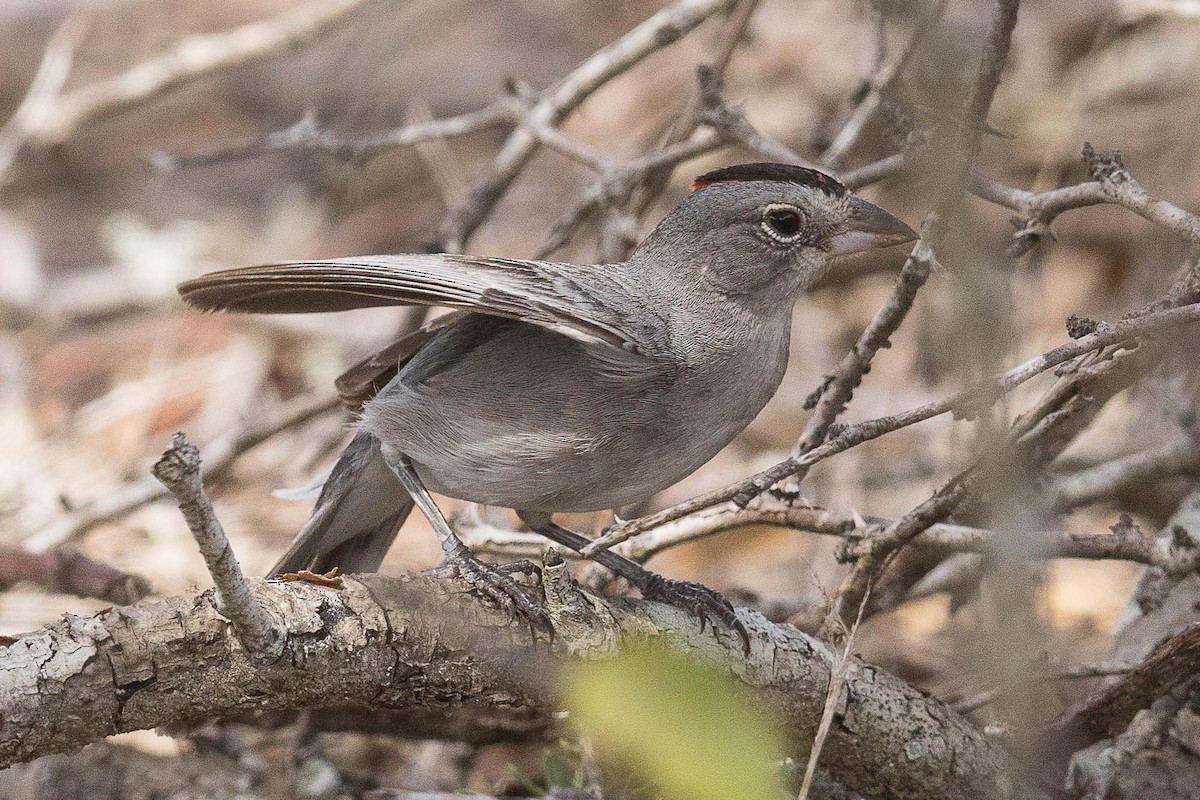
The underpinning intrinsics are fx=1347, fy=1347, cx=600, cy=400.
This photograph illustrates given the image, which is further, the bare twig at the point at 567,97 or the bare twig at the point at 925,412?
the bare twig at the point at 567,97

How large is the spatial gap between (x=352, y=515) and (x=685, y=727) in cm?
261

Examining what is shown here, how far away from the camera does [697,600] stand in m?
3.65

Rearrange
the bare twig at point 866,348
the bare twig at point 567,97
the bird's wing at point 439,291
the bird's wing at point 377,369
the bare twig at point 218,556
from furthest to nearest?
the bare twig at point 567,97 → the bird's wing at point 377,369 → the bare twig at point 866,348 → the bird's wing at point 439,291 → the bare twig at point 218,556

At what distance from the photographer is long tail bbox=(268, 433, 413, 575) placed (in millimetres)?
4168

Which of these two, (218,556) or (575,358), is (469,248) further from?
(218,556)

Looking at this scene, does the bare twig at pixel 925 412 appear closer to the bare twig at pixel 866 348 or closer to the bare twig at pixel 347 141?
the bare twig at pixel 866 348

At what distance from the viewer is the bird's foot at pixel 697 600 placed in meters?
3.44

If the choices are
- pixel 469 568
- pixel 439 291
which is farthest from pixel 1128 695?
pixel 439 291

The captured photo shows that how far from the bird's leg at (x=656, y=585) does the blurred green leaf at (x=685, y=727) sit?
1.46 m

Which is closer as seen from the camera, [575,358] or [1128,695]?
[1128,695]

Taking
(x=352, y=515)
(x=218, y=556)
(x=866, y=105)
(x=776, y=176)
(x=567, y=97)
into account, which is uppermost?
(x=866, y=105)

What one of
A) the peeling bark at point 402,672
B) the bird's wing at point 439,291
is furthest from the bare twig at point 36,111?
the peeling bark at point 402,672

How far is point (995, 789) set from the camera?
3.32 meters

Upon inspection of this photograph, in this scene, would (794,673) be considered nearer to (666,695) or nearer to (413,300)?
(413,300)
